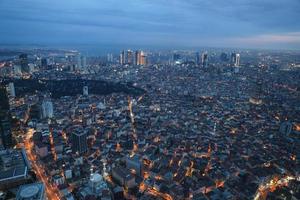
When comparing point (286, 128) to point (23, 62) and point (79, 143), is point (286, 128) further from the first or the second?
point (23, 62)

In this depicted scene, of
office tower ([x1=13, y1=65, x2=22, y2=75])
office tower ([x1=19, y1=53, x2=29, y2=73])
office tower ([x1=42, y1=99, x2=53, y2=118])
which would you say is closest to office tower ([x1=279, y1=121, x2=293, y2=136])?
office tower ([x1=42, y1=99, x2=53, y2=118])

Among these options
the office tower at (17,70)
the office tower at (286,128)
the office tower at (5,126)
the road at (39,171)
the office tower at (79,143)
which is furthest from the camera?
the office tower at (17,70)

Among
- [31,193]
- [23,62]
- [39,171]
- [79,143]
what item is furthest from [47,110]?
[23,62]

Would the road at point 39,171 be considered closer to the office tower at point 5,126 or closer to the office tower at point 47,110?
the office tower at point 5,126

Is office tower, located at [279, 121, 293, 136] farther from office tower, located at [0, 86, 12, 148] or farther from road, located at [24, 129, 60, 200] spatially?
office tower, located at [0, 86, 12, 148]

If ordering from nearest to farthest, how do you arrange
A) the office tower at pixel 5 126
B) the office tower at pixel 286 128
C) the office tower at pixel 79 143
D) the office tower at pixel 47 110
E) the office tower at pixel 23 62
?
the office tower at pixel 5 126 → the office tower at pixel 79 143 → the office tower at pixel 286 128 → the office tower at pixel 47 110 → the office tower at pixel 23 62

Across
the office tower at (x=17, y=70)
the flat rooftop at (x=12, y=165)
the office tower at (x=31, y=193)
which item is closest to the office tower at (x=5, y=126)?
the flat rooftop at (x=12, y=165)
